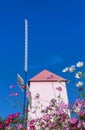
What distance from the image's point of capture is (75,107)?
4.46 metres

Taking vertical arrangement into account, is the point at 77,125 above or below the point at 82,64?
below

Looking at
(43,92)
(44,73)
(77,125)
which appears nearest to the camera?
(77,125)

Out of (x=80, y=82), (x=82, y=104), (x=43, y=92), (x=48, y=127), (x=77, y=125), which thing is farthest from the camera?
(x=43, y=92)

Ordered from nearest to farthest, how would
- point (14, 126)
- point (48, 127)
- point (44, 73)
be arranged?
point (48, 127) < point (14, 126) < point (44, 73)

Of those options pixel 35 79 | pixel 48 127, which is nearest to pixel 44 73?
pixel 35 79

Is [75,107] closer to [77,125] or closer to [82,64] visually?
[77,125]

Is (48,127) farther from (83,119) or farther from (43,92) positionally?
(43,92)

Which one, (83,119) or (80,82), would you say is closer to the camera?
(83,119)

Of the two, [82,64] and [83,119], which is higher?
[82,64]

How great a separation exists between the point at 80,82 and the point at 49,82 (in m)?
10.3

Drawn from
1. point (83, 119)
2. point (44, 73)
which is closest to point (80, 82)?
point (83, 119)

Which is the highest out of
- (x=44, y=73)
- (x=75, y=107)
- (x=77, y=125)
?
(x=44, y=73)

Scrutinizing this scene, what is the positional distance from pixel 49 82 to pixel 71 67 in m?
10.1

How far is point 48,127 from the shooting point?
4656 mm
